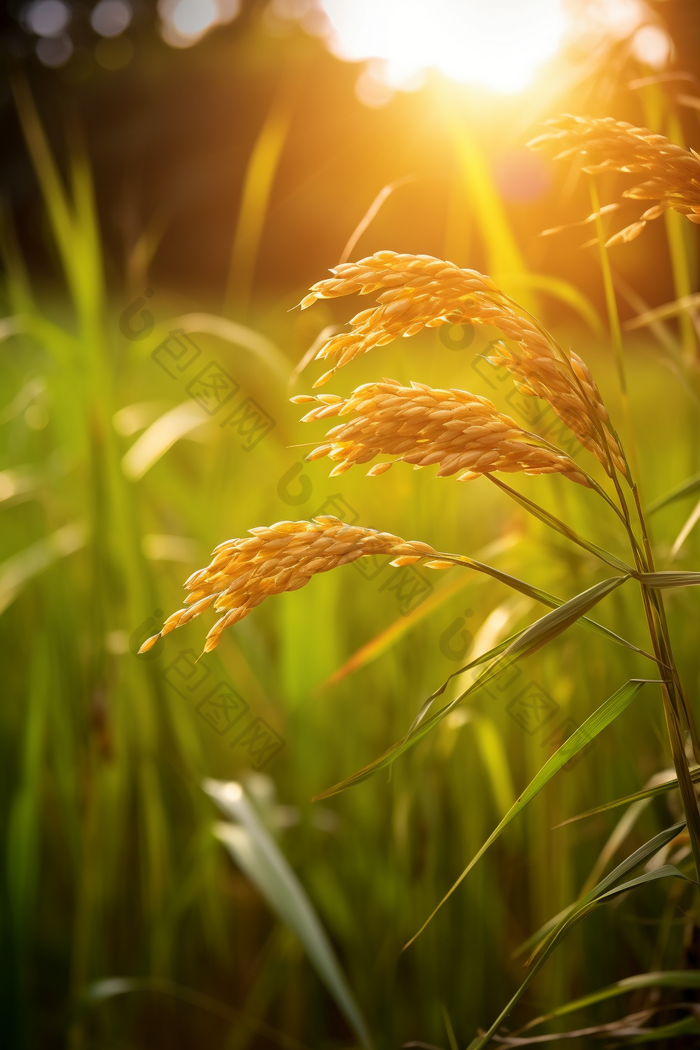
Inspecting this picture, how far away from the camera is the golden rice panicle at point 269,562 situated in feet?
1.34

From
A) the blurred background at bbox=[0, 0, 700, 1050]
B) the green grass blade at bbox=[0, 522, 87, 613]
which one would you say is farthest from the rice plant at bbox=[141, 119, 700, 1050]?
the green grass blade at bbox=[0, 522, 87, 613]

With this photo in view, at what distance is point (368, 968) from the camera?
1.05m

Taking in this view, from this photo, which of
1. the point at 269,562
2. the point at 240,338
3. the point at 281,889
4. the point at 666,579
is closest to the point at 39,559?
the point at 240,338

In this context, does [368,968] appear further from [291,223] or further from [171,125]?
[171,125]

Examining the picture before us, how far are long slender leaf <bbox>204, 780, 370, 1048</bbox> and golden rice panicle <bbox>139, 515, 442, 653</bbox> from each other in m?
0.49

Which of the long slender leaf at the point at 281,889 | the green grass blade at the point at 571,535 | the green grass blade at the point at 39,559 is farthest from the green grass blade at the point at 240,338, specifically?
the green grass blade at the point at 571,535

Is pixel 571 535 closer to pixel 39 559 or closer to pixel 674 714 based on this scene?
pixel 674 714

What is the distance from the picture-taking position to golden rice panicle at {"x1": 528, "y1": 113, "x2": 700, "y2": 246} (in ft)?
1.42

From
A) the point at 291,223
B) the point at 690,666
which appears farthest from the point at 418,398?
the point at 291,223

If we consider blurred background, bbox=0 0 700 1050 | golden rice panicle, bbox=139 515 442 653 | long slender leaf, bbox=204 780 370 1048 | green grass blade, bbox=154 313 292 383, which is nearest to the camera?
golden rice panicle, bbox=139 515 442 653

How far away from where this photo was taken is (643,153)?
431 millimetres

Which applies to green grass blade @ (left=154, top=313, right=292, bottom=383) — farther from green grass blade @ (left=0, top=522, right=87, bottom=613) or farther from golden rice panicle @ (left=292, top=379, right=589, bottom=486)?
golden rice panicle @ (left=292, top=379, right=589, bottom=486)

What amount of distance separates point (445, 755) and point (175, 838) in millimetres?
544

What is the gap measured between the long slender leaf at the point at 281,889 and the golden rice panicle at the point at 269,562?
0.49 meters
